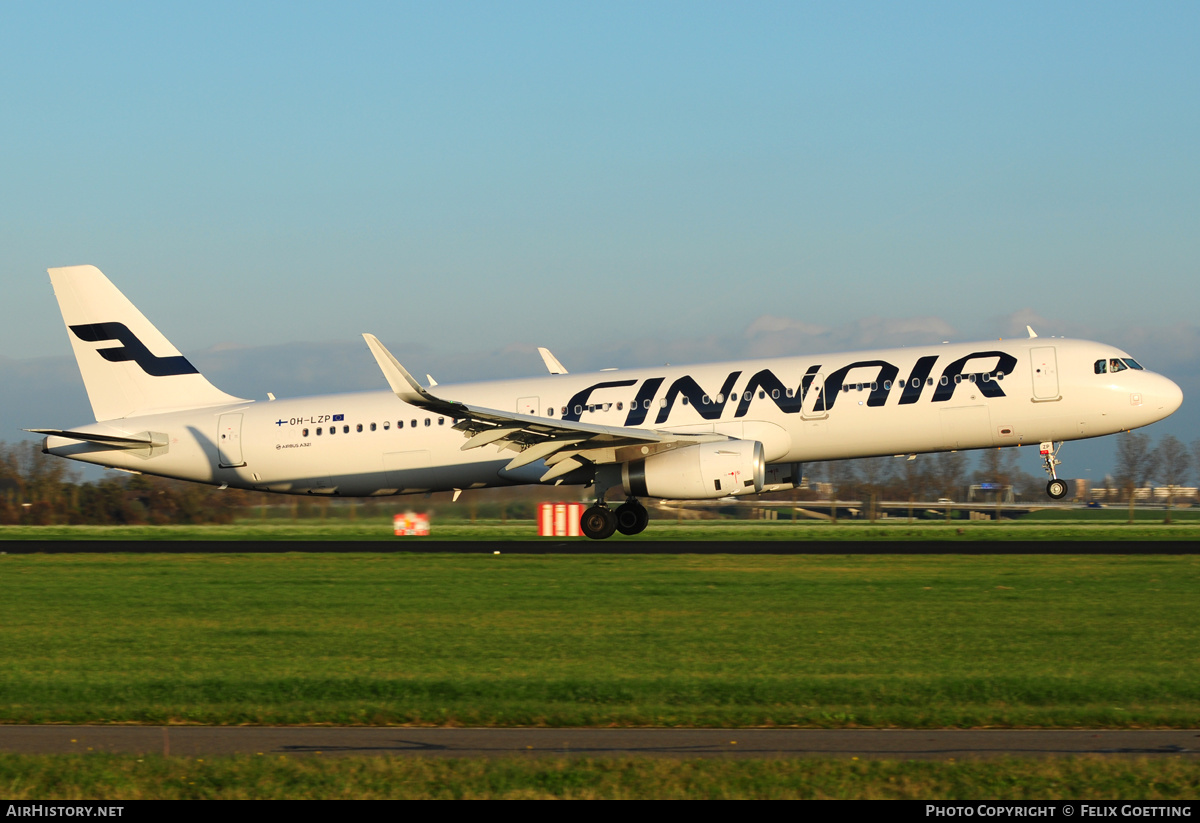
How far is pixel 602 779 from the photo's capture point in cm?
812

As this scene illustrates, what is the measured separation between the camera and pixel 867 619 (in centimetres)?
1731

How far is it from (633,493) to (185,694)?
19.3 m

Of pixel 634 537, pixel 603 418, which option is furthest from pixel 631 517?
pixel 634 537

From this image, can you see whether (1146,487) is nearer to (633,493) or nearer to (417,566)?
(633,493)

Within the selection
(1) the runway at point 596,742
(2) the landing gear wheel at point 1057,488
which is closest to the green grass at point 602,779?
(1) the runway at point 596,742

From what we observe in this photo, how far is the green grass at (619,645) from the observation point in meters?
11.3

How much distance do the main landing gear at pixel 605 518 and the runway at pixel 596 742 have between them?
22.2 m

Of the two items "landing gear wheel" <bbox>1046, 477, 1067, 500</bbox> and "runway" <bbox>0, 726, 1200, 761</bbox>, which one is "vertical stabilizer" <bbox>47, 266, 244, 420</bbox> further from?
"runway" <bbox>0, 726, 1200, 761</bbox>

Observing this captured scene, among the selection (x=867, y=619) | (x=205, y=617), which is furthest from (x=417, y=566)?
(x=867, y=619)

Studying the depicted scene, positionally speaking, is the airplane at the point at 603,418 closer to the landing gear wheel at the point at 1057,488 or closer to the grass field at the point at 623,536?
the landing gear wheel at the point at 1057,488

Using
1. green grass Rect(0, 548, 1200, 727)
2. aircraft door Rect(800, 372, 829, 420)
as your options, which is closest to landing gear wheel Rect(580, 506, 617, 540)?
aircraft door Rect(800, 372, 829, 420)

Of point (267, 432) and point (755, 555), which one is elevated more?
point (267, 432)

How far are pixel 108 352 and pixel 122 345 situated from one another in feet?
1.49

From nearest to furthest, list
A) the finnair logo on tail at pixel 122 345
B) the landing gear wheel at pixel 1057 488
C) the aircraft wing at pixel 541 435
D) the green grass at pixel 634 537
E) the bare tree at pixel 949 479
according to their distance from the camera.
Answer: the aircraft wing at pixel 541 435 < the landing gear wheel at pixel 1057 488 < the finnair logo on tail at pixel 122 345 < the green grass at pixel 634 537 < the bare tree at pixel 949 479
